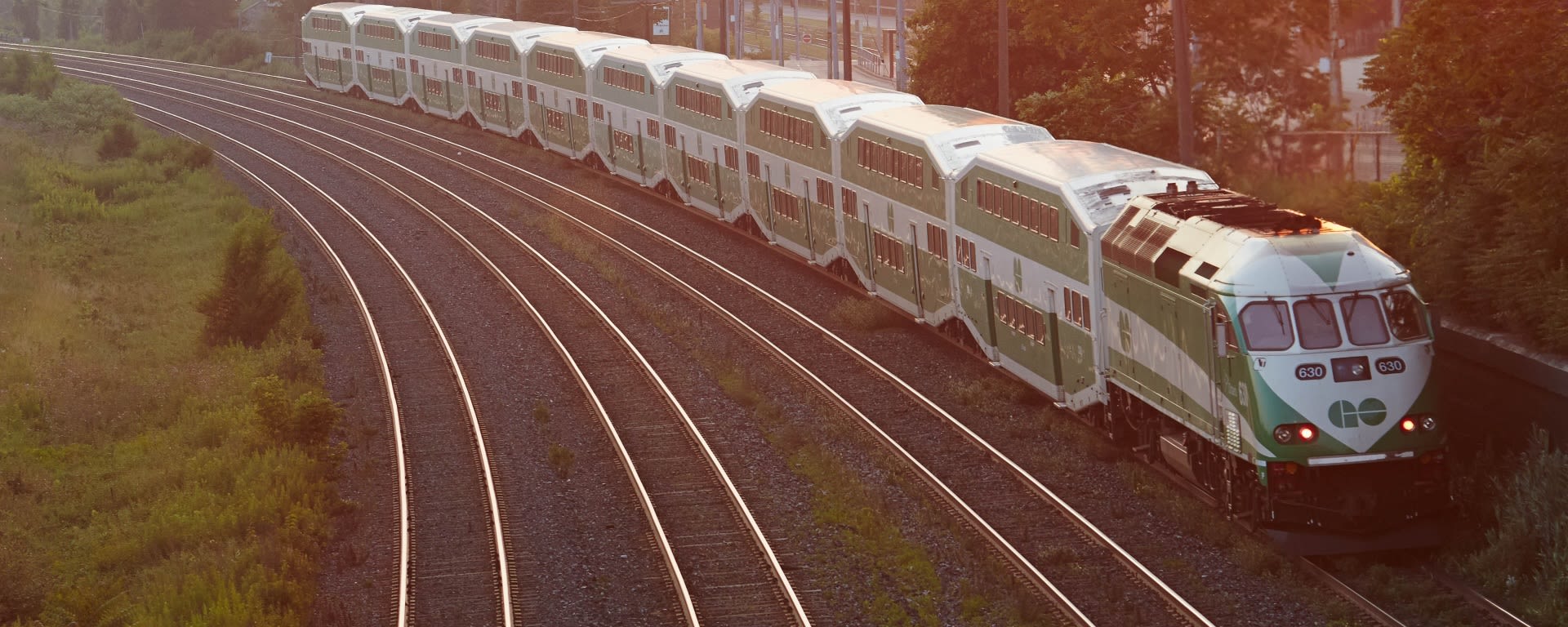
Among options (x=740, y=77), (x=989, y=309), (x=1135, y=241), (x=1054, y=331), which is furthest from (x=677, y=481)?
(x=740, y=77)

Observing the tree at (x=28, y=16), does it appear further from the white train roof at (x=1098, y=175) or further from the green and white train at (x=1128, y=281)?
the white train roof at (x=1098, y=175)

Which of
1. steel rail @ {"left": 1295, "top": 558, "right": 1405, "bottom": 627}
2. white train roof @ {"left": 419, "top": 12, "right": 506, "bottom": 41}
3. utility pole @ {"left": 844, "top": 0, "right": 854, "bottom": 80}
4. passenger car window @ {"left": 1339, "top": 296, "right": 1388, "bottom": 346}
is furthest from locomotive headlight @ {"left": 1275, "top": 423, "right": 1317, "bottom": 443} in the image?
white train roof @ {"left": 419, "top": 12, "right": 506, "bottom": 41}

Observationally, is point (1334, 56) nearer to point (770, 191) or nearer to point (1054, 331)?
point (770, 191)

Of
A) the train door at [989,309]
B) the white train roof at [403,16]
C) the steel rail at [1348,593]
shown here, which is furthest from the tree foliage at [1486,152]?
the white train roof at [403,16]

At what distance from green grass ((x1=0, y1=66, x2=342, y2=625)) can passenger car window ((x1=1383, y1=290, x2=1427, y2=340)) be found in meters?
13.7

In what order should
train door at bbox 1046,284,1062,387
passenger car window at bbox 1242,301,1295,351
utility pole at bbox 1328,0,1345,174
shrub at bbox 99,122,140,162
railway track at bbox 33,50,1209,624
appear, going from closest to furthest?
railway track at bbox 33,50,1209,624
passenger car window at bbox 1242,301,1295,351
train door at bbox 1046,284,1062,387
utility pole at bbox 1328,0,1345,174
shrub at bbox 99,122,140,162

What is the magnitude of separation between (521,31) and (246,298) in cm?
2962

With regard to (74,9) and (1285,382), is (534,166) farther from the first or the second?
(74,9)

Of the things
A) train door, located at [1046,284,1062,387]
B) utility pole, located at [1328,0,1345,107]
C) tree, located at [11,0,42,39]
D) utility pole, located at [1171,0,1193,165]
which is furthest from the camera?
tree, located at [11,0,42,39]

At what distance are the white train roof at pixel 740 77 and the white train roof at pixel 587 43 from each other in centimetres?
855

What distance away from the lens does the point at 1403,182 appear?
93.7 feet

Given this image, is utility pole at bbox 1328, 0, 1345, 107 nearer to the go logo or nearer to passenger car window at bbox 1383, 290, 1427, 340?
passenger car window at bbox 1383, 290, 1427, 340

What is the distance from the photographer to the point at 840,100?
36.9 meters

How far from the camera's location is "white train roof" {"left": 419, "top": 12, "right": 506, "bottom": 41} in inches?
2638
